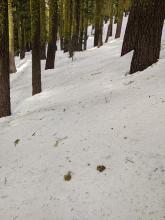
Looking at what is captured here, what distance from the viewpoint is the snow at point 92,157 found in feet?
13.4

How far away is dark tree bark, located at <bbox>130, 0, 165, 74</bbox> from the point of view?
7238 mm

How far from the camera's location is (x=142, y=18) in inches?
302

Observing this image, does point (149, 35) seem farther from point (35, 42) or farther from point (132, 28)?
point (35, 42)

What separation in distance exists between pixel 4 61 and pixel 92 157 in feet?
14.1

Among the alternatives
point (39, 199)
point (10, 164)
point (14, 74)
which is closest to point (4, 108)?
point (10, 164)

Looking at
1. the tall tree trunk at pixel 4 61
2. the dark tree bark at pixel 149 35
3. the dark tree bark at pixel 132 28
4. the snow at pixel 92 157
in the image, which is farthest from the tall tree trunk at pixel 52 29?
the snow at pixel 92 157

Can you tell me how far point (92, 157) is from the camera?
4.93 meters

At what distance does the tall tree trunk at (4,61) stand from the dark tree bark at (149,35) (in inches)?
134

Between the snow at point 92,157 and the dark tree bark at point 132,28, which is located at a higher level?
the dark tree bark at point 132,28

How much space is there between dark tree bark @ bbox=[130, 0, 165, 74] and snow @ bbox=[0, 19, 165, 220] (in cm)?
32

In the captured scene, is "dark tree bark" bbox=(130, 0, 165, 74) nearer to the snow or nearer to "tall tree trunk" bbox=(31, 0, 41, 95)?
the snow

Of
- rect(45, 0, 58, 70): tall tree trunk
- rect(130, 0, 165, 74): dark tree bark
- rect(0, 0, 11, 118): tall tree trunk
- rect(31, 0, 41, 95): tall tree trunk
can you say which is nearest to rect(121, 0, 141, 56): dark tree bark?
rect(130, 0, 165, 74): dark tree bark

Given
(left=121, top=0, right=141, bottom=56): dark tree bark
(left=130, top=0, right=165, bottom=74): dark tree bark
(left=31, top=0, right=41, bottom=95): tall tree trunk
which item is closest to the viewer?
(left=130, top=0, right=165, bottom=74): dark tree bark

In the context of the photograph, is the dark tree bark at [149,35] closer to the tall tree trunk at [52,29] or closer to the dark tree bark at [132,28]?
the dark tree bark at [132,28]
